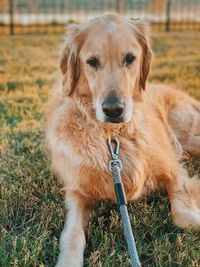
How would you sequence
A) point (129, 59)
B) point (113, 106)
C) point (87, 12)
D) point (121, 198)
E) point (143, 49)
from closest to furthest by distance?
point (121, 198)
point (113, 106)
point (129, 59)
point (143, 49)
point (87, 12)

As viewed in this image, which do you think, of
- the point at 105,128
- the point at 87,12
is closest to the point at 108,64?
the point at 105,128

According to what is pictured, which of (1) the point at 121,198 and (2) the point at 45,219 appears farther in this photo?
(2) the point at 45,219

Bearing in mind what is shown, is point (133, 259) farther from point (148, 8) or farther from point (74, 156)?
point (148, 8)

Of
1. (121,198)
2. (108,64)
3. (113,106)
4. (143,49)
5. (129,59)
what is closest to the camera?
(121,198)

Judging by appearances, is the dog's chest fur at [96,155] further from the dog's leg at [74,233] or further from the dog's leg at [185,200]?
the dog's leg at [185,200]

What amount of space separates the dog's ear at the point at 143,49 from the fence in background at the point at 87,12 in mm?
14101

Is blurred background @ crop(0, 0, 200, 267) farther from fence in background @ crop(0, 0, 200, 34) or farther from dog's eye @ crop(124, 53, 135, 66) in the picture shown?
fence in background @ crop(0, 0, 200, 34)

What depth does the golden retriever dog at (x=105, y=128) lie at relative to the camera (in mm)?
3008

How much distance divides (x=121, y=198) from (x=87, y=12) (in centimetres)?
2076

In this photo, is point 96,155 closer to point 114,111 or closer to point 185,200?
point 114,111

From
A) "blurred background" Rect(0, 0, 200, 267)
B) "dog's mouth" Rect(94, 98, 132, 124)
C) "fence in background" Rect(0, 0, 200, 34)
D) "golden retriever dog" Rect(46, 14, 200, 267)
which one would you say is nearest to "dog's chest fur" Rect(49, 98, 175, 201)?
"golden retriever dog" Rect(46, 14, 200, 267)

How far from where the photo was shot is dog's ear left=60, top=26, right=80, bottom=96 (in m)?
3.37

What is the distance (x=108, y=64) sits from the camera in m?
3.05

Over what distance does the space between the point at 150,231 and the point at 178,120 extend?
6.33 feet
